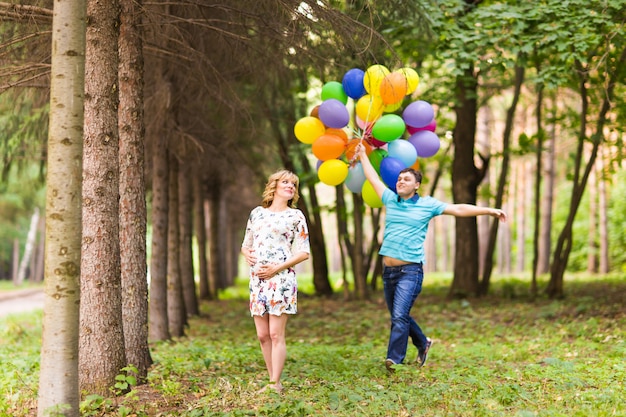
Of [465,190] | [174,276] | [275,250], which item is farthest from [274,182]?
[465,190]

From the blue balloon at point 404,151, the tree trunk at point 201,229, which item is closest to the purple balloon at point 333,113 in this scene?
the blue balloon at point 404,151

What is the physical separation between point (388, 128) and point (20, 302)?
18862mm

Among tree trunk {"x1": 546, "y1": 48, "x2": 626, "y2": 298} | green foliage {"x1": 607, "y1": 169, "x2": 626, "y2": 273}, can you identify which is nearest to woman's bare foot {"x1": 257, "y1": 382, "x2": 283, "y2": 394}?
tree trunk {"x1": 546, "y1": 48, "x2": 626, "y2": 298}

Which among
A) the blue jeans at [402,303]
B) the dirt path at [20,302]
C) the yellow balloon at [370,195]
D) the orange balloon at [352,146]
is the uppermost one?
the orange balloon at [352,146]

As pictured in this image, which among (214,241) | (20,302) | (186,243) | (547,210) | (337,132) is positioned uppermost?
(337,132)

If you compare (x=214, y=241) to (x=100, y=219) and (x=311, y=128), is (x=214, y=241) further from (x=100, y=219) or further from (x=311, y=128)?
(x=100, y=219)

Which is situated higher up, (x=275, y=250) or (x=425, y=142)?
(x=425, y=142)

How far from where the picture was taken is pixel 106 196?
5121 mm

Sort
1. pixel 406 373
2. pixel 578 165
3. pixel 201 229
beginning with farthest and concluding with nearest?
1. pixel 201 229
2. pixel 578 165
3. pixel 406 373

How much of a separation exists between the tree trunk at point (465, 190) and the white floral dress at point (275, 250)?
26.2 ft

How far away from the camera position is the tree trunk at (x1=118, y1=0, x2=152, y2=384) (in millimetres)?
6047

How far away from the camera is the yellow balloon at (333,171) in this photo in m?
6.54

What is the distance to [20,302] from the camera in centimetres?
2138

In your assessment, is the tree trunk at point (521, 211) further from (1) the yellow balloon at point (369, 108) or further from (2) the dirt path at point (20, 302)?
(1) the yellow balloon at point (369, 108)
